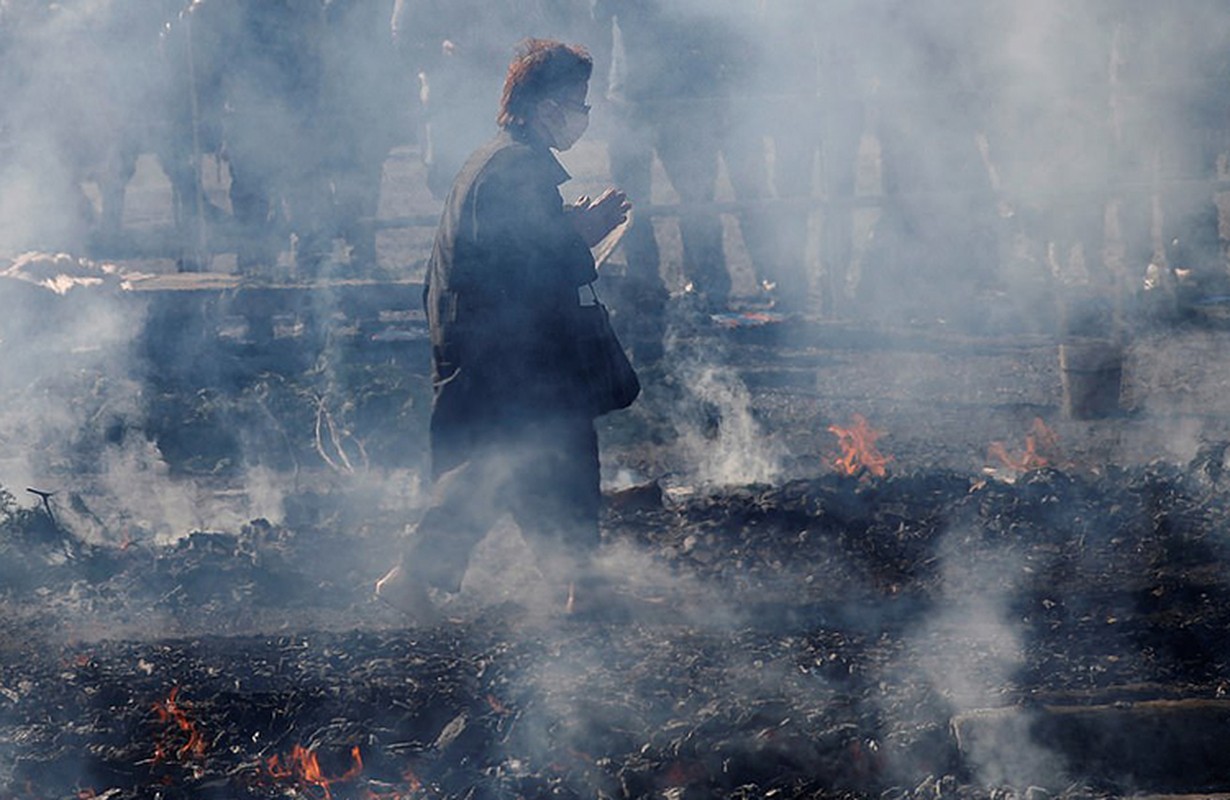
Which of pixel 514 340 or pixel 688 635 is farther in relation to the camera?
pixel 514 340

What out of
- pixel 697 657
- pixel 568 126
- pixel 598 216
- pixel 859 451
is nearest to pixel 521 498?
pixel 697 657

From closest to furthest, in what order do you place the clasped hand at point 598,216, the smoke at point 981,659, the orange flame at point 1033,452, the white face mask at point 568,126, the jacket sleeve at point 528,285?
the smoke at point 981,659, the jacket sleeve at point 528,285, the white face mask at point 568,126, the clasped hand at point 598,216, the orange flame at point 1033,452

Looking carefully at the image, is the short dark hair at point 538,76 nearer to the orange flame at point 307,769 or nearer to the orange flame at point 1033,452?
the orange flame at point 307,769

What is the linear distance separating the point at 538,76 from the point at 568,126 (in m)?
0.22

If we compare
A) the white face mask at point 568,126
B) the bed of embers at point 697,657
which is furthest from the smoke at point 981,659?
the white face mask at point 568,126

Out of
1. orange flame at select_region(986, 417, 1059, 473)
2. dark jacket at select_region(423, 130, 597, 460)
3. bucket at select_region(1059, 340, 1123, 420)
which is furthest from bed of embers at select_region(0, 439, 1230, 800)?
bucket at select_region(1059, 340, 1123, 420)

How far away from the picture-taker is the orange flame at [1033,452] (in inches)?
277

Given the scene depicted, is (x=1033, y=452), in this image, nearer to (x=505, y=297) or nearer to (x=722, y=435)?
(x=722, y=435)

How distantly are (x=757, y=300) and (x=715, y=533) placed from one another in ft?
18.8

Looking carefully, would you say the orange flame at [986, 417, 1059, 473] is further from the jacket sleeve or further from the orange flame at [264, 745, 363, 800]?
the orange flame at [264, 745, 363, 800]

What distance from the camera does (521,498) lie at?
550 cm

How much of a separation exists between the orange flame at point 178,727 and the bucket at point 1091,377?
5307 mm

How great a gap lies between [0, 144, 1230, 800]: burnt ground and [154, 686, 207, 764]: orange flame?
2cm

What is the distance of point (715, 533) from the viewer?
20.2 feet
